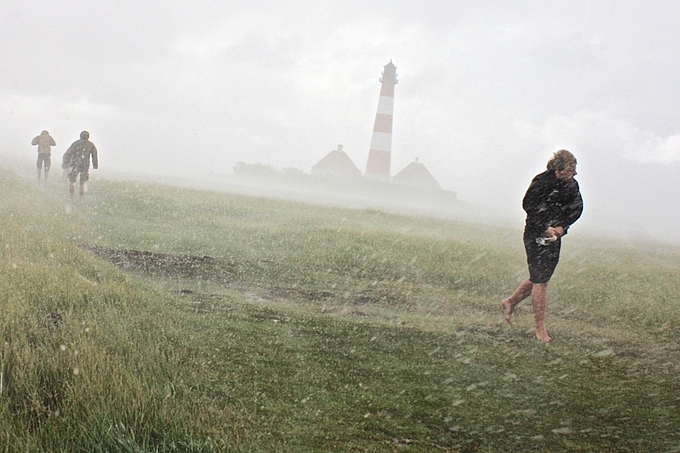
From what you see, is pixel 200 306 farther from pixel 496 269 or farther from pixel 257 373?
pixel 496 269

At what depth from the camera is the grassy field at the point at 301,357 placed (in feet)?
12.8

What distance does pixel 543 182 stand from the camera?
24.3 ft

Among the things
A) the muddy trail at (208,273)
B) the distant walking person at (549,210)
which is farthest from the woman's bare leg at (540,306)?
the muddy trail at (208,273)

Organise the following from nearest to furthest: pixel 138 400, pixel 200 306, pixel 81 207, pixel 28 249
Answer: pixel 138 400 → pixel 200 306 → pixel 28 249 → pixel 81 207

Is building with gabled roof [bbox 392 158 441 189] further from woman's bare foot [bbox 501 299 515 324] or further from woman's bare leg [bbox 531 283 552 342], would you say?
woman's bare leg [bbox 531 283 552 342]

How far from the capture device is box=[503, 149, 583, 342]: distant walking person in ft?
24.0

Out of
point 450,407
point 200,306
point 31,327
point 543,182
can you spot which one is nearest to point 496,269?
point 543,182

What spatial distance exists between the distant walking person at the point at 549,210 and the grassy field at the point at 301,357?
955mm

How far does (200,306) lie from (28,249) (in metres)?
2.64

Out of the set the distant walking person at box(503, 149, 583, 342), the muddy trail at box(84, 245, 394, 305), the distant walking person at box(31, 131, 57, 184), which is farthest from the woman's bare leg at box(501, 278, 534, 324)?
the distant walking person at box(31, 131, 57, 184)

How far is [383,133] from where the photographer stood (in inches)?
2650

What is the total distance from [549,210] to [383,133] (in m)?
60.8

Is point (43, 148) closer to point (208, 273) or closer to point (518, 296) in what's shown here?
point (208, 273)

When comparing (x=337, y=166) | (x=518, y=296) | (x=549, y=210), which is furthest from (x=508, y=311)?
(x=337, y=166)
